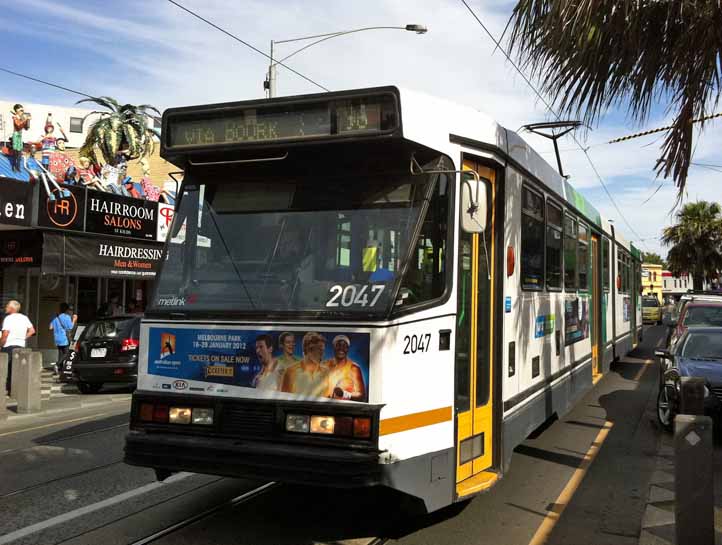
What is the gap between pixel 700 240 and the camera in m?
46.7

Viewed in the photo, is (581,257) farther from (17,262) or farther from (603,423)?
(17,262)

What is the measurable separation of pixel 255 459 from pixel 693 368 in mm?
7175

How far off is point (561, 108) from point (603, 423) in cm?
552

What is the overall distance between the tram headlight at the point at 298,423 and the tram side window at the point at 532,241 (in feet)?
9.71

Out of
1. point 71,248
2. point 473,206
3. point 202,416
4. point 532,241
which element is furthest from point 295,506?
point 71,248

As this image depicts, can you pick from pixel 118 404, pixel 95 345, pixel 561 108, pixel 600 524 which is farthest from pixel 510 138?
pixel 95 345

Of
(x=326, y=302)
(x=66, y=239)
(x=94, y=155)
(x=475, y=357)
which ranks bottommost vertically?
(x=475, y=357)

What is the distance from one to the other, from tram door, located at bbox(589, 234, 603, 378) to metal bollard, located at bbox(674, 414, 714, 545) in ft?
24.2

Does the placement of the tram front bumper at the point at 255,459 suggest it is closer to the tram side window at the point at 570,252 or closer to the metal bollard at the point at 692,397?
the metal bollard at the point at 692,397

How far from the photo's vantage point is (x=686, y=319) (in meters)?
14.2

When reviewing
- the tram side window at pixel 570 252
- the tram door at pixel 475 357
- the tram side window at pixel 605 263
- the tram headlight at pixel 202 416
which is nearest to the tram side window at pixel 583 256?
the tram side window at pixel 570 252

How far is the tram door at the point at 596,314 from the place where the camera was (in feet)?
39.6

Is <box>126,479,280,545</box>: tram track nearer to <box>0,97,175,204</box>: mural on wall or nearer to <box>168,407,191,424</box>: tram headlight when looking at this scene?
<box>168,407,191,424</box>: tram headlight

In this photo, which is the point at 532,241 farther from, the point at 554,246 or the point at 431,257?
the point at 431,257
